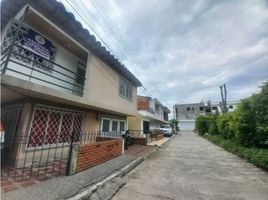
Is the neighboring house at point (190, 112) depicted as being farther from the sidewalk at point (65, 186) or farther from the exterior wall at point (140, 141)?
the sidewalk at point (65, 186)

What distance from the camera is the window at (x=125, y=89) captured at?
38.9 ft

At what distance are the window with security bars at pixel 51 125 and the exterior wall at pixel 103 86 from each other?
1.46 metres

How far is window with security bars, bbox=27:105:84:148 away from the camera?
6379mm

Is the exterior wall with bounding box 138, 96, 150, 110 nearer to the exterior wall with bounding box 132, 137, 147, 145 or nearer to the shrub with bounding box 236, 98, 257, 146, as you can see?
the exterior wall with bounding box 132, 137, 147, 145

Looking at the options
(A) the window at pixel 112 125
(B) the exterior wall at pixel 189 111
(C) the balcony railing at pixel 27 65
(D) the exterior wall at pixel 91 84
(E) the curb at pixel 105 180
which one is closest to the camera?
(E) the curb at pixel 105 180

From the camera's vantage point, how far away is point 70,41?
7.27 m

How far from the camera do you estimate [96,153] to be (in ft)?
20.4

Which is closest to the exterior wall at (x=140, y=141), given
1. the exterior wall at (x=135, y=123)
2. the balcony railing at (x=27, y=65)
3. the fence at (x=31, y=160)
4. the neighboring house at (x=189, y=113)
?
the exterior wall at (x=135, y=123)

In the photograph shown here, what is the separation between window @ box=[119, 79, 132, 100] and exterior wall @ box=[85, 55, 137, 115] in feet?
1.59

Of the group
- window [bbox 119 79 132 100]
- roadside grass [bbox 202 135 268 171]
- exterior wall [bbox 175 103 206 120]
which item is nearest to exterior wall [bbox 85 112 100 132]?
window [bbox 119 79 132 100]

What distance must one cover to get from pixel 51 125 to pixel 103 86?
3467 mm

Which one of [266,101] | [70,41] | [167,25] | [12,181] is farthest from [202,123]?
[12,181]

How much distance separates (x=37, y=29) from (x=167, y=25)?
20.3 ft

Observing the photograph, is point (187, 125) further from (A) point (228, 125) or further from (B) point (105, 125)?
(B) point (105, 125)
